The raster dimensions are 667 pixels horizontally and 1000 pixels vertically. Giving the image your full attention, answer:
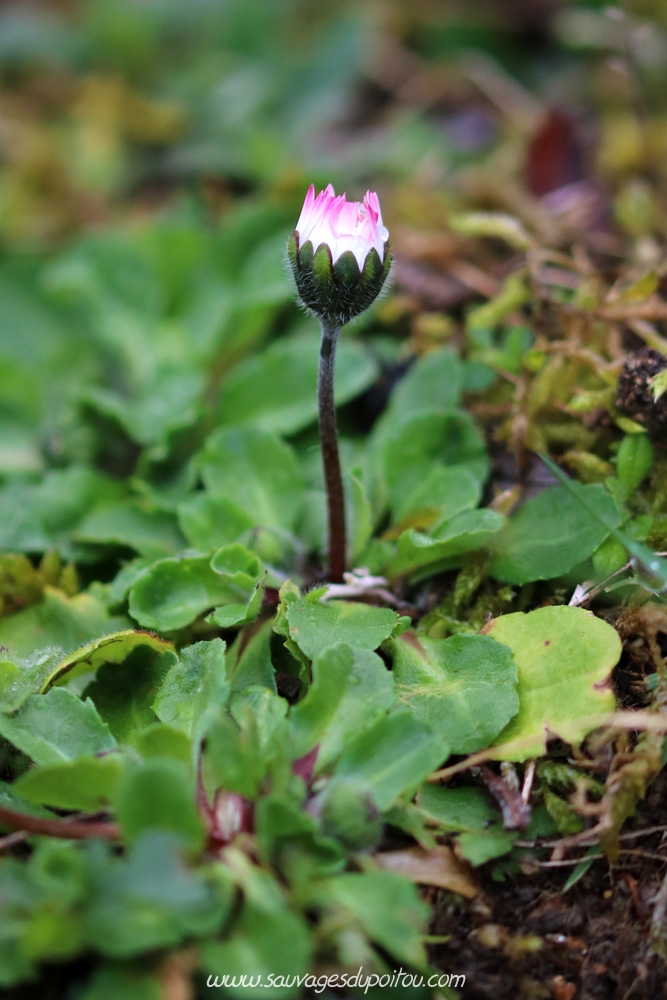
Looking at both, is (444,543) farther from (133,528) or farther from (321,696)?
(133,528)

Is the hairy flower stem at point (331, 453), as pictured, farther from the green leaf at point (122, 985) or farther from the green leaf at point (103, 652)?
the green leaf at point (122, 985)

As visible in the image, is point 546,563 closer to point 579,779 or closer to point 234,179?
point 579,779

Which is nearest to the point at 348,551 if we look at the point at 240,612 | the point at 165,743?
the point at 240,612

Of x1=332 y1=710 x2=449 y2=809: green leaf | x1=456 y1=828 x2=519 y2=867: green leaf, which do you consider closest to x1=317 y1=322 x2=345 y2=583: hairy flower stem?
x1=332 y1=710 x2=449 y2=809: green leaf

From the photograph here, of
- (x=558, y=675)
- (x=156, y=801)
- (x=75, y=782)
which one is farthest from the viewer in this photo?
(x=558, y=675)

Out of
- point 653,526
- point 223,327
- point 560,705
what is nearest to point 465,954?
point 560,705

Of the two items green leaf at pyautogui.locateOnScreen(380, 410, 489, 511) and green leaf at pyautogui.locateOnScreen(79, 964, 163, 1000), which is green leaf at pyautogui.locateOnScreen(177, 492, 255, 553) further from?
green leaf at pyautogui.locateOnScreen(79, 964, 163, 1000)
